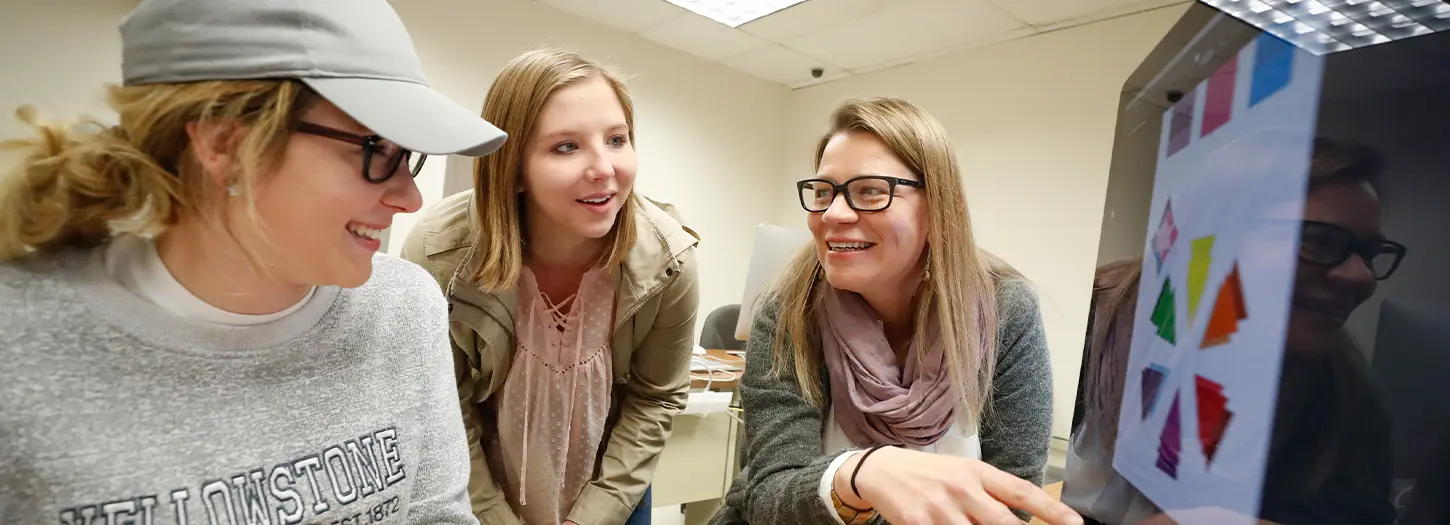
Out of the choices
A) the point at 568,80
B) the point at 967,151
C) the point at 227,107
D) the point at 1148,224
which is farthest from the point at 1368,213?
the point at 967,151

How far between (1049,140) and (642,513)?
2679 mm

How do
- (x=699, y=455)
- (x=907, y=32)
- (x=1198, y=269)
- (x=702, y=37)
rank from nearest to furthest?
(x=1198, y=269) < (x=699, y=455) < (x=907, y=32) < (x=702, y=37)

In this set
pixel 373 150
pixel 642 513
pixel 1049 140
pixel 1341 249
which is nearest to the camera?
pixel 1341 249

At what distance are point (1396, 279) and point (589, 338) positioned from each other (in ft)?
3.53

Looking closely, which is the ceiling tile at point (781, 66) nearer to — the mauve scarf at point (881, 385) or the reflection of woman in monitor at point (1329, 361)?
the mauve scarf at point (881, 385)

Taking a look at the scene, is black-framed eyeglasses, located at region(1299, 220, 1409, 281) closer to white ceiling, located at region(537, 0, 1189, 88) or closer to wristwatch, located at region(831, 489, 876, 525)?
wristwatch, located at region(831, 489, 876, 525)

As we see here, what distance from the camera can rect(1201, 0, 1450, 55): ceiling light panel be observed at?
0.26m

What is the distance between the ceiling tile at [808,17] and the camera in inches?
120

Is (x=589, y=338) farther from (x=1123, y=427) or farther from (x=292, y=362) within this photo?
(x=1123, y=427)

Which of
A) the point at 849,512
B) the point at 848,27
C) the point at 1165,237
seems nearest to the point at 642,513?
the point at 849,512

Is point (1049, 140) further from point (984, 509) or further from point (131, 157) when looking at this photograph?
point (131, 157)

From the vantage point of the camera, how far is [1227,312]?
0.35 meters

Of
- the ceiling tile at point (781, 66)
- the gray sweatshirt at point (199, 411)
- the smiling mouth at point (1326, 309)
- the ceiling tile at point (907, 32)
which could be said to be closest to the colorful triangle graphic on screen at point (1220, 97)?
the smiling mouth at point (1326, 309)

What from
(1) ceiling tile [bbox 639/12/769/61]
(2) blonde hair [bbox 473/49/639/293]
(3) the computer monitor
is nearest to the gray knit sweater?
(2) blonde hair [bbox 473/49/639/293]
